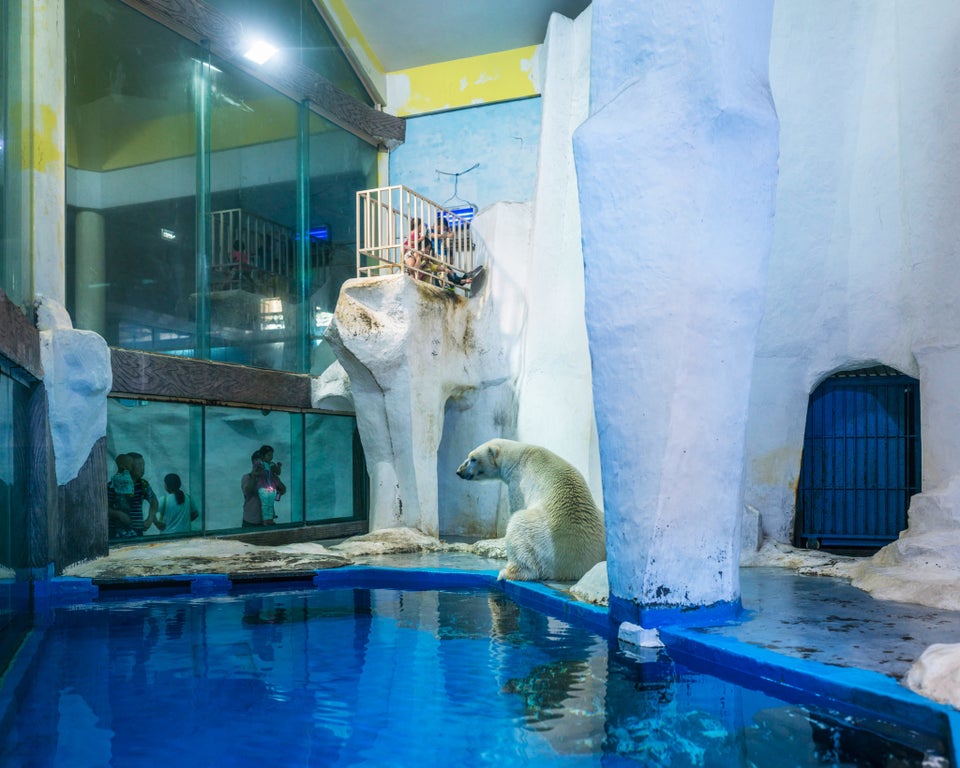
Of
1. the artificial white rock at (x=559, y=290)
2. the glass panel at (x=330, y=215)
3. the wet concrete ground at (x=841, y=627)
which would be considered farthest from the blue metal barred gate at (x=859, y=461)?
the glass panel at (x=330, y=215)

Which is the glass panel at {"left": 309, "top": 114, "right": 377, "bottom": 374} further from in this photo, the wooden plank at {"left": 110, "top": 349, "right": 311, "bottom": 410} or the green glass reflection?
the green glass reflection

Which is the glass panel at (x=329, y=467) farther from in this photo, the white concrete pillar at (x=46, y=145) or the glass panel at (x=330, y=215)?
the white concrete pillar at (x=46, y=145)

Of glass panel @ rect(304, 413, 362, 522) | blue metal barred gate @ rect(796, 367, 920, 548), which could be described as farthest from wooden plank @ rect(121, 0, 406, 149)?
blue metal barred gate @ rect(796, 367, 920, 548)

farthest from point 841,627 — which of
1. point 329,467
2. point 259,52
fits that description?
point 259,52

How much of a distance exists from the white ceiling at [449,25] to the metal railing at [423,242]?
8.93 ft

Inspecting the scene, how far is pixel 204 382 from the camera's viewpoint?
1133cm

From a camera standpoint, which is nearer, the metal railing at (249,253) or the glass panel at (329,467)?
the metal railing at (249,253)

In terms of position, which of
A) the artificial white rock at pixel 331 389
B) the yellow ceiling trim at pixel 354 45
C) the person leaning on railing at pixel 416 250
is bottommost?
the artificial white rock at pixel 331 389

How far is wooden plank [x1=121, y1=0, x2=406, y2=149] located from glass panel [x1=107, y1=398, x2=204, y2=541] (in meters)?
5.01

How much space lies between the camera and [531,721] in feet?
12.5

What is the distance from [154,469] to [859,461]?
28.9 ft

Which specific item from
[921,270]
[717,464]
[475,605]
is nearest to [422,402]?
[475,605]

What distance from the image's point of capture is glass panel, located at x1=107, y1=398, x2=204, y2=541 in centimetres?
1086

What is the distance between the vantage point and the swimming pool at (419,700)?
11.3ft
